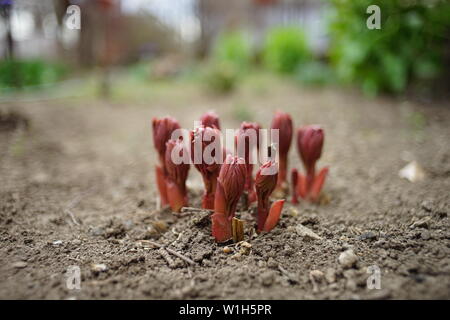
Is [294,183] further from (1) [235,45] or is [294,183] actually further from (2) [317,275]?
(1) [235,45]

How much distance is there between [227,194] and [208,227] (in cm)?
35

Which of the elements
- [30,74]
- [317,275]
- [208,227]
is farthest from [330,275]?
[30,74]

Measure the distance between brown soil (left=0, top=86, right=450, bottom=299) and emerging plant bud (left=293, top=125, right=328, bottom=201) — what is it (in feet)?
0.46

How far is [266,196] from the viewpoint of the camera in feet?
6.21

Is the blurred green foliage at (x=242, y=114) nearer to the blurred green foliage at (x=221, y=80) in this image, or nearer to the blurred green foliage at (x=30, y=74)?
the blurred green foliage at (x=221, y=80)

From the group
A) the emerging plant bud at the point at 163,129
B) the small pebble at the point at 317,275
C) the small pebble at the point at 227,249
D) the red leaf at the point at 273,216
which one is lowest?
the small pebble at the point at 317,275

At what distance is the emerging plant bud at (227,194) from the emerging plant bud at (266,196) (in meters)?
0.09

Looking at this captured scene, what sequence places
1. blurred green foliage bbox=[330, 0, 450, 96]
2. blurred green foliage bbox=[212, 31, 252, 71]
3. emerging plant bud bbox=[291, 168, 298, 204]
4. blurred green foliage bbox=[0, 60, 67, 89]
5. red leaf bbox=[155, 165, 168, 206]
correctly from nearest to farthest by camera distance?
red leaf bbox=[155, 165, 168, 206], emerging plant bud bbox=[291, 168, 298, 204], blurred green foliage bbox=[330, 0, 450, 96], blurred green foliage bbox=[0, 60, 67, 89], blurred green foliage bbox=[212, 31, 252, 71]

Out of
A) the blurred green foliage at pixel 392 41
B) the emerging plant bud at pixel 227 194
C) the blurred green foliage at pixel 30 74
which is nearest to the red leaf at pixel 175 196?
the emerging plant bud at pixel 227 194

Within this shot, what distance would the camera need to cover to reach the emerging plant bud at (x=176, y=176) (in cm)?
195

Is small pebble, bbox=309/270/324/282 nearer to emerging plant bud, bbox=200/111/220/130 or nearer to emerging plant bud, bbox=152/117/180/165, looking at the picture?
emerging plant bud, bbox=200/111/220/130

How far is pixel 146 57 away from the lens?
12766 mm

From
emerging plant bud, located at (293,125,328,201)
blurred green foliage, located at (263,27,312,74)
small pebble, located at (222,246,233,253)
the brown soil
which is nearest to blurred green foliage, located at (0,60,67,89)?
the brown soil

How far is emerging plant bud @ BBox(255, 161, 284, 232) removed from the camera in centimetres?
176
